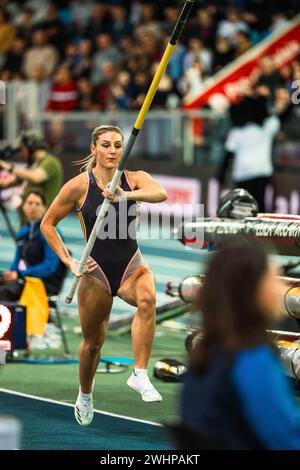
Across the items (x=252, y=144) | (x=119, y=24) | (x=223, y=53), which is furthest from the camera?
(x=119, y=24)

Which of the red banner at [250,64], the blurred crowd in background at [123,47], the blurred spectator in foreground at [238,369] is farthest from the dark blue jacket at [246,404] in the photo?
the red banner at [250,64]

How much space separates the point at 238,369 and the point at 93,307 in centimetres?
414

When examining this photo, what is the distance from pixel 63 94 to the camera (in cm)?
2270

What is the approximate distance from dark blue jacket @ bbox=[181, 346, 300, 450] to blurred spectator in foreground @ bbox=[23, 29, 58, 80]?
2089 cm

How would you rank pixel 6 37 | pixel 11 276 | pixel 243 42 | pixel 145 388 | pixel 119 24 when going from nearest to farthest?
1. pixel 145 388
2. pixel 11 276
3. pixel 243 42
4. pixel 119 24
5. pixel 6 37

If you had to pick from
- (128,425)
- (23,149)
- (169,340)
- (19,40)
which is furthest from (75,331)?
(19,40)

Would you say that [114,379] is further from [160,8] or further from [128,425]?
[160,8]

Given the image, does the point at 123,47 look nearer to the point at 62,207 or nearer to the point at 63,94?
the point at 63,94

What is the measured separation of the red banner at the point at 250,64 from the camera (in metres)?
19.7

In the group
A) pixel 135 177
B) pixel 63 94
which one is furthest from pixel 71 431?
pixel 63 94

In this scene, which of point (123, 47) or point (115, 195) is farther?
point (123, 47)

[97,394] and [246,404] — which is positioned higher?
[246,404]

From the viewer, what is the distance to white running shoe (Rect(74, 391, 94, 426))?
8.15 metres
